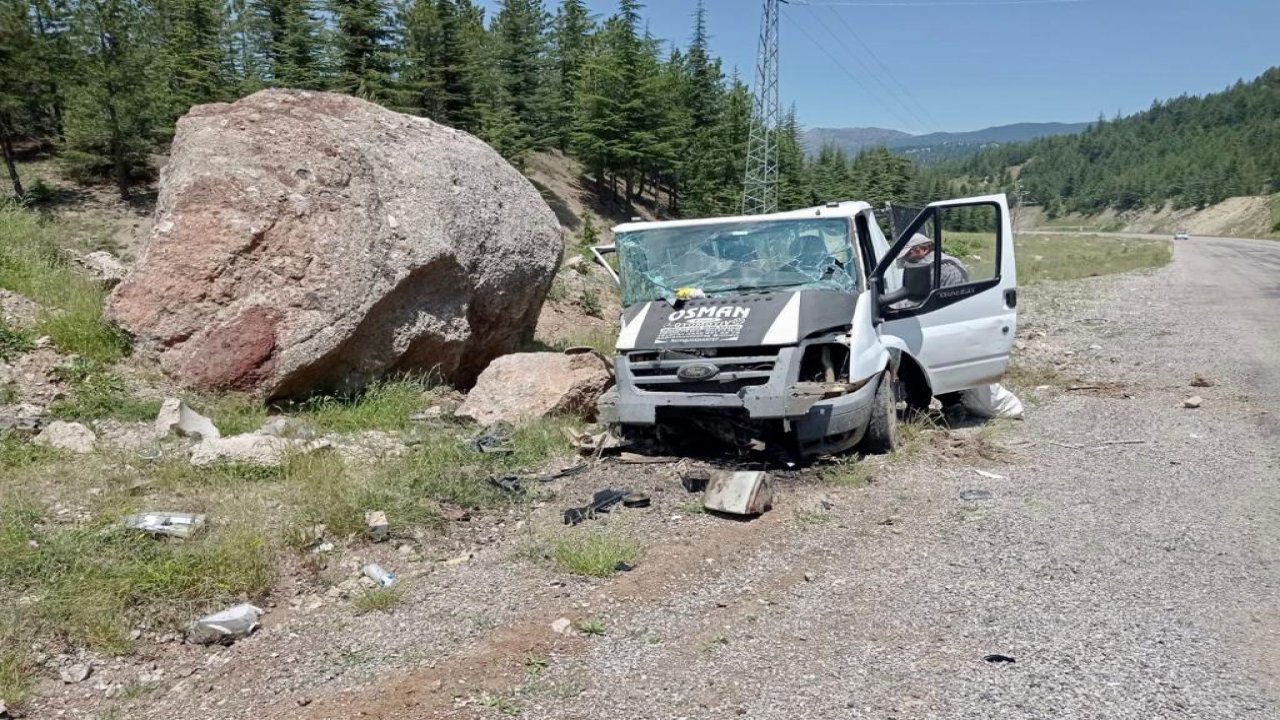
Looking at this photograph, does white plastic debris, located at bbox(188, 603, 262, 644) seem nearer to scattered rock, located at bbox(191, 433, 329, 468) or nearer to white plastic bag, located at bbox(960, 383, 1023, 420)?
scattered rock, located at bbox(191, 433, 329, 468)

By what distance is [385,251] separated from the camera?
8.32m

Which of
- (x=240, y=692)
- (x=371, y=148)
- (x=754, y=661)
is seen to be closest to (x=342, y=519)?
(x=240, y=692)

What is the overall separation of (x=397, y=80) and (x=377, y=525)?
2947 cm

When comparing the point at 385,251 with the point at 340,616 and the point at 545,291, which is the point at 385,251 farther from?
the point at 340,616

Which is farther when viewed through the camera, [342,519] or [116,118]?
[116,118]

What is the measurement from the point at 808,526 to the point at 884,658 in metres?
1.80

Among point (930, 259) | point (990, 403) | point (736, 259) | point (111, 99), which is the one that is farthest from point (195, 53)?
point (990, 403)

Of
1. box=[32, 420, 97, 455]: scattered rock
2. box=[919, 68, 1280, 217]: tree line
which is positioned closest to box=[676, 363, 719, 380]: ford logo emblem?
box=[32, 420, 97, 455]: scattered rock

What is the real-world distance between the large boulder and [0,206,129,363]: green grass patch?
0.28m

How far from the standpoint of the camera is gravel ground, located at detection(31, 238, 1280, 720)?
11.4 feet

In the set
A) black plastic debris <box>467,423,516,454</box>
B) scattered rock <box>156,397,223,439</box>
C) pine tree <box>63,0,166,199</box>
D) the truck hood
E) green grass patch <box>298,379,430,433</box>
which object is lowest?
black plastic debris <box>467,423,516,454</box>

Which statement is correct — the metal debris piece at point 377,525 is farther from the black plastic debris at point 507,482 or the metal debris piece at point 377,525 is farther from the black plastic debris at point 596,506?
the black plastic debris at point 596,506

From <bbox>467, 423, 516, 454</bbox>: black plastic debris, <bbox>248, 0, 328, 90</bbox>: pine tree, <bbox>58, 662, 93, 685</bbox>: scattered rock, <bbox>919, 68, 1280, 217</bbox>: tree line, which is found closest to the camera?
<bbox>58, 662, 93, 685</bbox>: scattered rock

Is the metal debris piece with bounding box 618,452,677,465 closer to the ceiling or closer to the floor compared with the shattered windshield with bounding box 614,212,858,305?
closer to the floor
